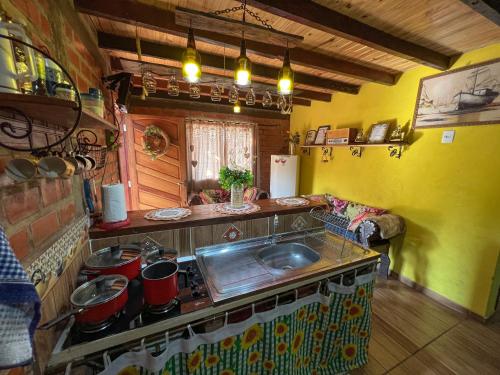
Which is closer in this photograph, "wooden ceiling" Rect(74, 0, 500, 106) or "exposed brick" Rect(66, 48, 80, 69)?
"exposed brick" Rect(66, 48, 80, 69)

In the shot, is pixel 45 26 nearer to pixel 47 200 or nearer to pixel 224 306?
pixel 47 200

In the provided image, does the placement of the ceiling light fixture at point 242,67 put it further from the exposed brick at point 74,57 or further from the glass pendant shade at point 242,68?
the exposed brick at point 74,57

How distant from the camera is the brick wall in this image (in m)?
0.60

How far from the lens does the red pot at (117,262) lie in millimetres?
875

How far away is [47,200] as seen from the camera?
2.58ft

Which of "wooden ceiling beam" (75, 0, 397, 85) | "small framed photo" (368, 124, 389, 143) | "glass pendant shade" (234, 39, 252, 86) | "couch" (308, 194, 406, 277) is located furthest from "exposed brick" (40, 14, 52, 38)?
"small framed photo" (368, 124, 389, 143)

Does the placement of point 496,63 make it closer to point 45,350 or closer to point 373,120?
point 373,120

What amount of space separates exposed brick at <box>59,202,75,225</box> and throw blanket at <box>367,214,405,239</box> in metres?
2.54

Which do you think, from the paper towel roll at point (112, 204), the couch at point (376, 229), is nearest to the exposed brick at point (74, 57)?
the paper towel roll at point (112, 204)

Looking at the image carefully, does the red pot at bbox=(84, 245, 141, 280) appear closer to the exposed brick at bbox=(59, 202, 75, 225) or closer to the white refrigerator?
the exposed brick at bbox=(59, 202, 75, 225)

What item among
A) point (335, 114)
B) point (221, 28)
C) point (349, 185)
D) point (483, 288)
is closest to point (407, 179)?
point (349, 185)

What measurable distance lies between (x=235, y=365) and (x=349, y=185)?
278 centimetres

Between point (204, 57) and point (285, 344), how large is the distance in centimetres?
240

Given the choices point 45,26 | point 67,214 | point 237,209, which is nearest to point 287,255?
point 237,209
